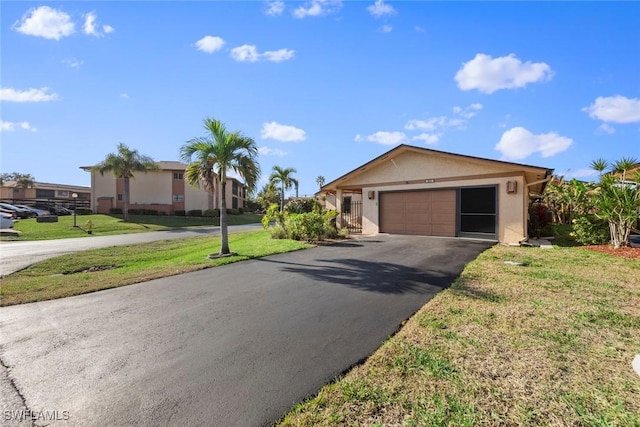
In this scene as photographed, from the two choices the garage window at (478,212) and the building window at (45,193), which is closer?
the garage window at (478,212)

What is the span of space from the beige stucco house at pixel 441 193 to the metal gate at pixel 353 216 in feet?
0.61

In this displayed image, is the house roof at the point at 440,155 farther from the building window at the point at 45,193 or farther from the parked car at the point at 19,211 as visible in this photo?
the building window at the point at 45,193

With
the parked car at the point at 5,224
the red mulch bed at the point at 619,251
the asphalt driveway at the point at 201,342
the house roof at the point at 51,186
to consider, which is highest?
the house roof at the point at 51,186

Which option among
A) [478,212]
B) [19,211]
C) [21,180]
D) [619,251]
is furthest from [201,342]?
[21,180]

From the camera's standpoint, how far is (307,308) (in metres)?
4.95

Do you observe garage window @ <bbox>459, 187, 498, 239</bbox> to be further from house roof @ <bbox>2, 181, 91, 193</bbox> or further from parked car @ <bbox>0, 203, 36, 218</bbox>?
house roof @ <bbox>2, 181, 91, 193</bbox>

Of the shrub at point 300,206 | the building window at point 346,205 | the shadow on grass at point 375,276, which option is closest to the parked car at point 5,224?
the shrub at point 300,206

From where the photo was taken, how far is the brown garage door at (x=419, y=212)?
14023 mm

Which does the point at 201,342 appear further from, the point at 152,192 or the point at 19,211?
the point at 152,192

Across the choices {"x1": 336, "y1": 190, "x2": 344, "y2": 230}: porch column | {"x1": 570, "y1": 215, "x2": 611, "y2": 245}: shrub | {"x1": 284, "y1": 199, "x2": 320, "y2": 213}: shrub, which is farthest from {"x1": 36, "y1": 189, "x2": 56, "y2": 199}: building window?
{"x1": 570, "y1": 215, "x2": 611, "y2": 245}: shrub

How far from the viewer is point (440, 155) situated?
45.5 feet

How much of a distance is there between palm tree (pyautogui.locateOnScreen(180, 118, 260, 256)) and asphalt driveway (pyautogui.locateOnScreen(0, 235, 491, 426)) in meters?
4.35

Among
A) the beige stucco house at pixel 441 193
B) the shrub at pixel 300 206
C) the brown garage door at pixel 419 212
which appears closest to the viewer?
the beige stucco house at pixel 441 193

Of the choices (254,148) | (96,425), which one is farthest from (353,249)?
(96,425)
